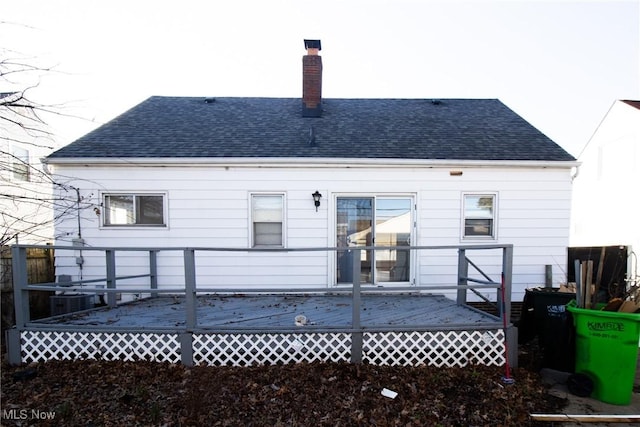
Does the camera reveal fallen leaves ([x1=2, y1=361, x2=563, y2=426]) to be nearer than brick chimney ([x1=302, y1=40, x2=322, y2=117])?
Yes

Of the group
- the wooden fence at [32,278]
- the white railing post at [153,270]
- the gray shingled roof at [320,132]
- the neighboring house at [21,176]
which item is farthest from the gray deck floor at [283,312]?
the gray shingled roof at [320,132]

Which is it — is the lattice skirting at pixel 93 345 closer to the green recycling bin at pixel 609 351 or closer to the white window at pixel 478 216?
the green recycling bin at pixel 609 351

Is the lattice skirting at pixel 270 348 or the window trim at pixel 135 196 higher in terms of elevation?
the window trim at pixel 135 196

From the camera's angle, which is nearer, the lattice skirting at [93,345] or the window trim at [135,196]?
the lattice skirting at [93,345]

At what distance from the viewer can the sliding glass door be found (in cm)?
630

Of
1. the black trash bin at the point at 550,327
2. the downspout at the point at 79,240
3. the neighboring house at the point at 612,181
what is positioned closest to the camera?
the black trash bin at the point at 550,327

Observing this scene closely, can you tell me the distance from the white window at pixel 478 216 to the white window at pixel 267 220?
3.78 m

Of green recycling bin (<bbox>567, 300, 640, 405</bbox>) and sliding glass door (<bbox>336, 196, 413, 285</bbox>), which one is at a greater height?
sliding glass door (<bbox>336, 196, 413, 285</bbox>)

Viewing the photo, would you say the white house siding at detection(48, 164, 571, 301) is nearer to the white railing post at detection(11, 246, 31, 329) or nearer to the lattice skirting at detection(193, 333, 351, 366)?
the white railing post at detection(11, 246, 31, 329)

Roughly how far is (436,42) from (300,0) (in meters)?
5.42

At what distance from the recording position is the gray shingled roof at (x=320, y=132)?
6.27 m

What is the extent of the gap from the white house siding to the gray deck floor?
23.4 inches

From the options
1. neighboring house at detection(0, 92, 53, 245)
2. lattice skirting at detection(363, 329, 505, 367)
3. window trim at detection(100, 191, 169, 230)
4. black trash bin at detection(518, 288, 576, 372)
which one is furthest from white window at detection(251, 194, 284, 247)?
black trash bin at detection(518, 288, 576, 372)

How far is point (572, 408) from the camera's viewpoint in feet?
10.5
